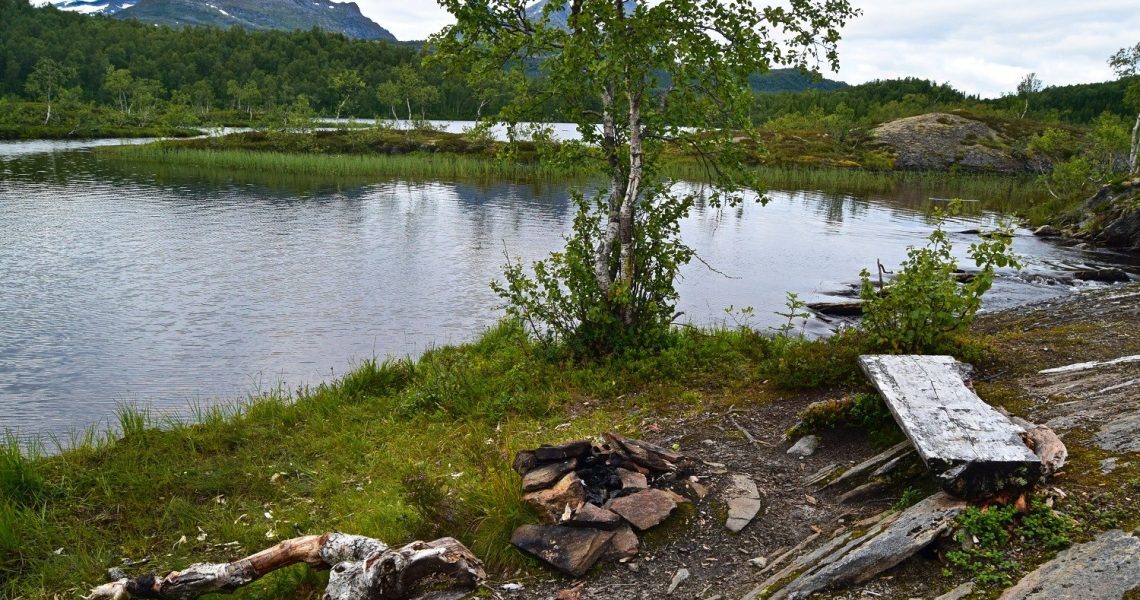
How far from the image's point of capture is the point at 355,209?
41250 mm

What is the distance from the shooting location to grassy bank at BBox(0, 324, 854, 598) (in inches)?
296

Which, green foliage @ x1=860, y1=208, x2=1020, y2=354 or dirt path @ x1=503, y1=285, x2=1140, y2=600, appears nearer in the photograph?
dirt path @ x1=503, y1=285, x2=1140, y2=600

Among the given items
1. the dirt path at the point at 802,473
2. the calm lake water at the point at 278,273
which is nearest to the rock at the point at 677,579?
the dirt path at the point at 802,473

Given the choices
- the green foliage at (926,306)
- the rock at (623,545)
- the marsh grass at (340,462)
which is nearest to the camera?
the rock at (623,545)

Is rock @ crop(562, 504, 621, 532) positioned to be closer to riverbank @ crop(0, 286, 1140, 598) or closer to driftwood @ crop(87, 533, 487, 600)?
riverbank @ crop(0, 286, 1140, 598)

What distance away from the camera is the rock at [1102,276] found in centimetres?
2414

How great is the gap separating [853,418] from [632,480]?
9.59 feet

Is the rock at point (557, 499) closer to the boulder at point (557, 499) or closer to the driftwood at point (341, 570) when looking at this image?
the boulder at point (557, 499)

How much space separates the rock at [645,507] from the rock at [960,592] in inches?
98.2

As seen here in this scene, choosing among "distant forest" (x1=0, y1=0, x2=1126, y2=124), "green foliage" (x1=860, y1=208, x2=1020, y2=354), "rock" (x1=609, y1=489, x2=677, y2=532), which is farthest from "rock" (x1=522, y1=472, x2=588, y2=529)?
"distant forest" (x1=0, y1=0, x2=1126, y2=124)

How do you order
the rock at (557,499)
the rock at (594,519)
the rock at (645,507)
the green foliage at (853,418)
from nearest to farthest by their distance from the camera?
the rock at (594,519) → the rock at (645,507) → the rock at (557,499) → the green foliage at (853,418)

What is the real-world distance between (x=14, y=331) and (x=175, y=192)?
3004 centimetres

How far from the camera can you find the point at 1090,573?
14.6 feet

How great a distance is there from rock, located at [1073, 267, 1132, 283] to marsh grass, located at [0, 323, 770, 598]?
56.8 feet
